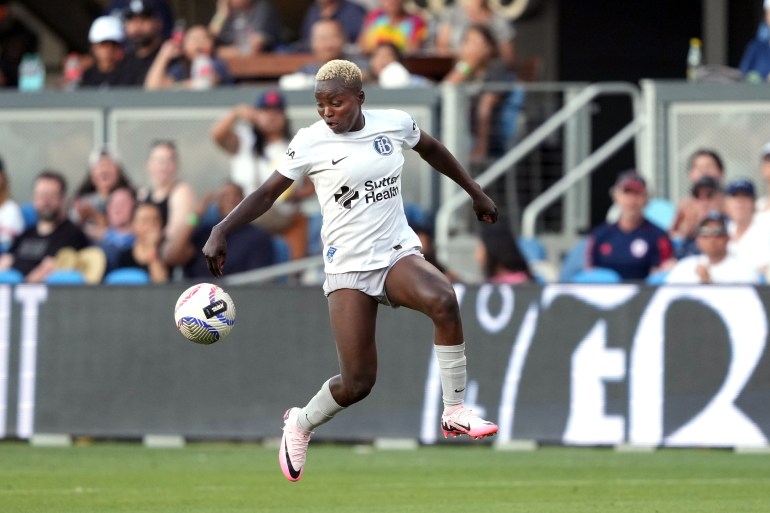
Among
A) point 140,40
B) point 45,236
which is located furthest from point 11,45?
point 45,236

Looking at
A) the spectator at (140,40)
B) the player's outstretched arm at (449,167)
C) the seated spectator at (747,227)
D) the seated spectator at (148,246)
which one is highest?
the spectator at (140,40)

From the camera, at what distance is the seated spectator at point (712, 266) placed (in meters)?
13.2

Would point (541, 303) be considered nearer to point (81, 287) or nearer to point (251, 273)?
point (251, 273)

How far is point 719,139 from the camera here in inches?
595

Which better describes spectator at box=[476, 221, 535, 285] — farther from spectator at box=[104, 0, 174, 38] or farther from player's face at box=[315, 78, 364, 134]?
spectator at box=[104, 0, 174, 38]

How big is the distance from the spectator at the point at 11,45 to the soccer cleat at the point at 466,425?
36.7ft

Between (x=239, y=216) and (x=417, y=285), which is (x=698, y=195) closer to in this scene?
(x=417, y=285)

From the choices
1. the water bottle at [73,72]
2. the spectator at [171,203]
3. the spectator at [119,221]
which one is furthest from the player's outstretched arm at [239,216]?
the water bottle at [73,72]

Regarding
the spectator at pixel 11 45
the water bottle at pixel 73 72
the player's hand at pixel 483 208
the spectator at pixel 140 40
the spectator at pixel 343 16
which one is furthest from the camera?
the spectator at pixel 11 45

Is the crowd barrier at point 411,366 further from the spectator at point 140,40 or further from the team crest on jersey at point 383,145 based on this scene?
the team crest on jersey at point 383,145

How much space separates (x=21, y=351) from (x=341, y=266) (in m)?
5.63

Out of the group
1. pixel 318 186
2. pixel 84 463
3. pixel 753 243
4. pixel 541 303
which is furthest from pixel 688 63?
pixel 318 186

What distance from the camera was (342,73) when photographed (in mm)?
8586

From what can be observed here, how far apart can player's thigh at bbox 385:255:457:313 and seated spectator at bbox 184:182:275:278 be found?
5.87 m
